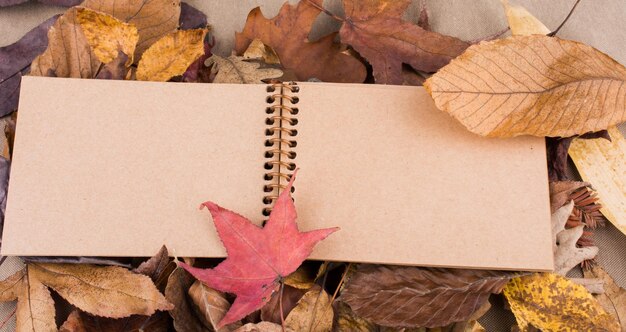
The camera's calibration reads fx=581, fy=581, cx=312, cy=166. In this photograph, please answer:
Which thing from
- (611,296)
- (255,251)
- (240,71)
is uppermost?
(240,71)

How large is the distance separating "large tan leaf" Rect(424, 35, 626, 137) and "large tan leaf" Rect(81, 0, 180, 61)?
0.93 ft

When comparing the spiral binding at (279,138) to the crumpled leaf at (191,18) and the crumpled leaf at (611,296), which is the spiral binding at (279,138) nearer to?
the crumpled leaf at (191,18)

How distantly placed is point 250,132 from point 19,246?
240 millimetres

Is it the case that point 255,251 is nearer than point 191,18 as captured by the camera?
Yes

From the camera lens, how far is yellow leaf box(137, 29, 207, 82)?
0.59m

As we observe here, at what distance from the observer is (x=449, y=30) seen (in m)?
0.66

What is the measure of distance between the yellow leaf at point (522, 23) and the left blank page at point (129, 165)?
29cm

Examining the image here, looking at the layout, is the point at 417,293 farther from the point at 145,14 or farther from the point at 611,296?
the point at 145,14

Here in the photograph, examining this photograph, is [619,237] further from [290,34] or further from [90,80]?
[90,80]

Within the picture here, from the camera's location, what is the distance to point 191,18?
65cm

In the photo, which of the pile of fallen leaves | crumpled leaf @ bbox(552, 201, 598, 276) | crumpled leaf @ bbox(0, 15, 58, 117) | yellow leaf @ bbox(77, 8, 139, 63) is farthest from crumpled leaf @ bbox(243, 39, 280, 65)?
crumpled leaf @ bbox(552, 201, 598, 276)

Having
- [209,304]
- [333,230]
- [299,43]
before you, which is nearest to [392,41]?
[299,43]

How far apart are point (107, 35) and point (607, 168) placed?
54cm

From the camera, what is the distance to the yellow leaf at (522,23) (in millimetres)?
639
